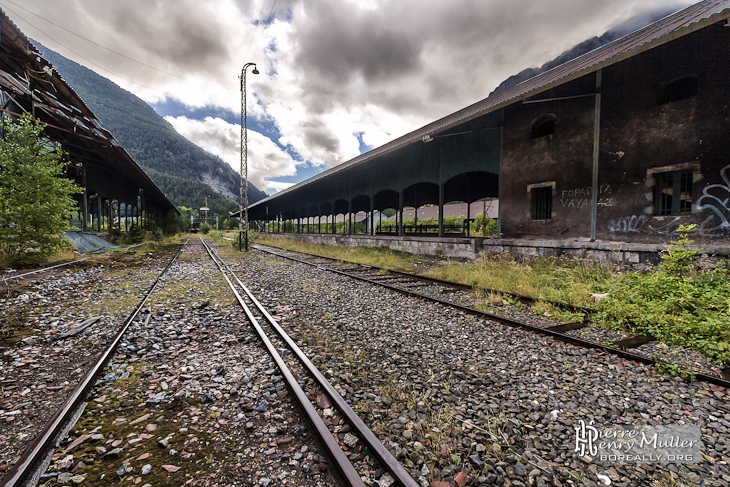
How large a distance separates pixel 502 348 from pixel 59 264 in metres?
14.5

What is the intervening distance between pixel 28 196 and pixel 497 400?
13.6 metres

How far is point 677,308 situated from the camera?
4.55 metres

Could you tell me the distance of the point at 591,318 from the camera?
4.65 m

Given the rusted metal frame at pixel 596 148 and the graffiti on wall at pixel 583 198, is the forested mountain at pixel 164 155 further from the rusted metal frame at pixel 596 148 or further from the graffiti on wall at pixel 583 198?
the rusted metal frame at pixel 596 148

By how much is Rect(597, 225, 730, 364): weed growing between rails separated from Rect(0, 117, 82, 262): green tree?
1505 centimetres

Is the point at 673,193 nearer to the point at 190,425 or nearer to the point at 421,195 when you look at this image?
the point at 190,425

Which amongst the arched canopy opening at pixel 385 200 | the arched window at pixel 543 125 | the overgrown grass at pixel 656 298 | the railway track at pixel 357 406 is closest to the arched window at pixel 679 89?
the arched window at pixel 543 125

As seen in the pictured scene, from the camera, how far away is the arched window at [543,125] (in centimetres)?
1024

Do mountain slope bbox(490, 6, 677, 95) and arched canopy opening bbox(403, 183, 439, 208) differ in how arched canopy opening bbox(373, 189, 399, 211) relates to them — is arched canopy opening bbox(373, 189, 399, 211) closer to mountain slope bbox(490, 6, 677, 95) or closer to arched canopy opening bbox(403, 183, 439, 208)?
arched canopy opening bbox(403, 183, 439, 208)

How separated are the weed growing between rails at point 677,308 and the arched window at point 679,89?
521 centimetres

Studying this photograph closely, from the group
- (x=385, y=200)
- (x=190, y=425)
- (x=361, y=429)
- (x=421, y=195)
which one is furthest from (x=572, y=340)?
(x=385, y=200)

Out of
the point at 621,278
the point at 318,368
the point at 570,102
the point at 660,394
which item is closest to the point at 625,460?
the point at 660,394

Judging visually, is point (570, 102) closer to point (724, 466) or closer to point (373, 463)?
point (724, 466)

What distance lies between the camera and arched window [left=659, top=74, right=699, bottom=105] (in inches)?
294
